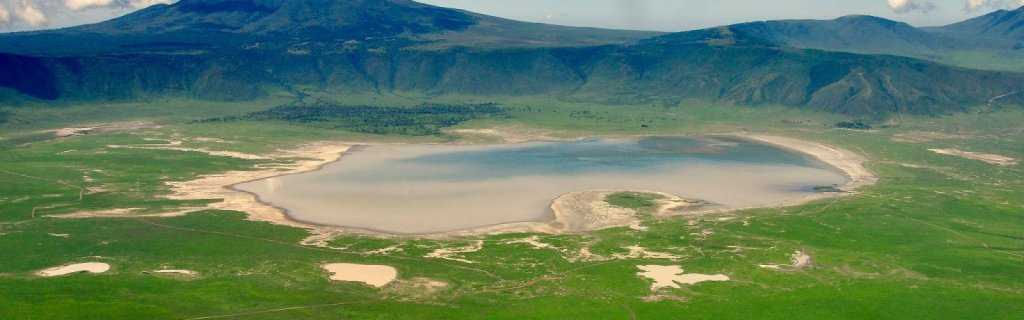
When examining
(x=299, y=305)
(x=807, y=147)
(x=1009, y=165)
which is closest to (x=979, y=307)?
(x=299, y=305)

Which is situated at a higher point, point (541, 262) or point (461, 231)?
point (541, 262)

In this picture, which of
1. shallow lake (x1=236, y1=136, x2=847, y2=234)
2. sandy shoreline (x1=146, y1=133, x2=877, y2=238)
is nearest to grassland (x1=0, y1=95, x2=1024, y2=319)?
sandy shoreline (x1=146, y1=133, x2=877, y2=238)

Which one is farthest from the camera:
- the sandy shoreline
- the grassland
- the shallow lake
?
the shallow lake

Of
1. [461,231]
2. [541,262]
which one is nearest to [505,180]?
[461,231]

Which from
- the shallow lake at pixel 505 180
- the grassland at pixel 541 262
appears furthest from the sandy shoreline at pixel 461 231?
the grassland at pixel 541 262

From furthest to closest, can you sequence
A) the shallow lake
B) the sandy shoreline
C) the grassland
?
the shallow lake → the sandy shoreline → the grassland

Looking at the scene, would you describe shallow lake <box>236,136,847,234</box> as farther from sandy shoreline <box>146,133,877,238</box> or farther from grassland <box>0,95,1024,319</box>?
grassland <box>0,95,1024,319</box>

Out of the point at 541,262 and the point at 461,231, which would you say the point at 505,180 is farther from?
the point at 541,262
